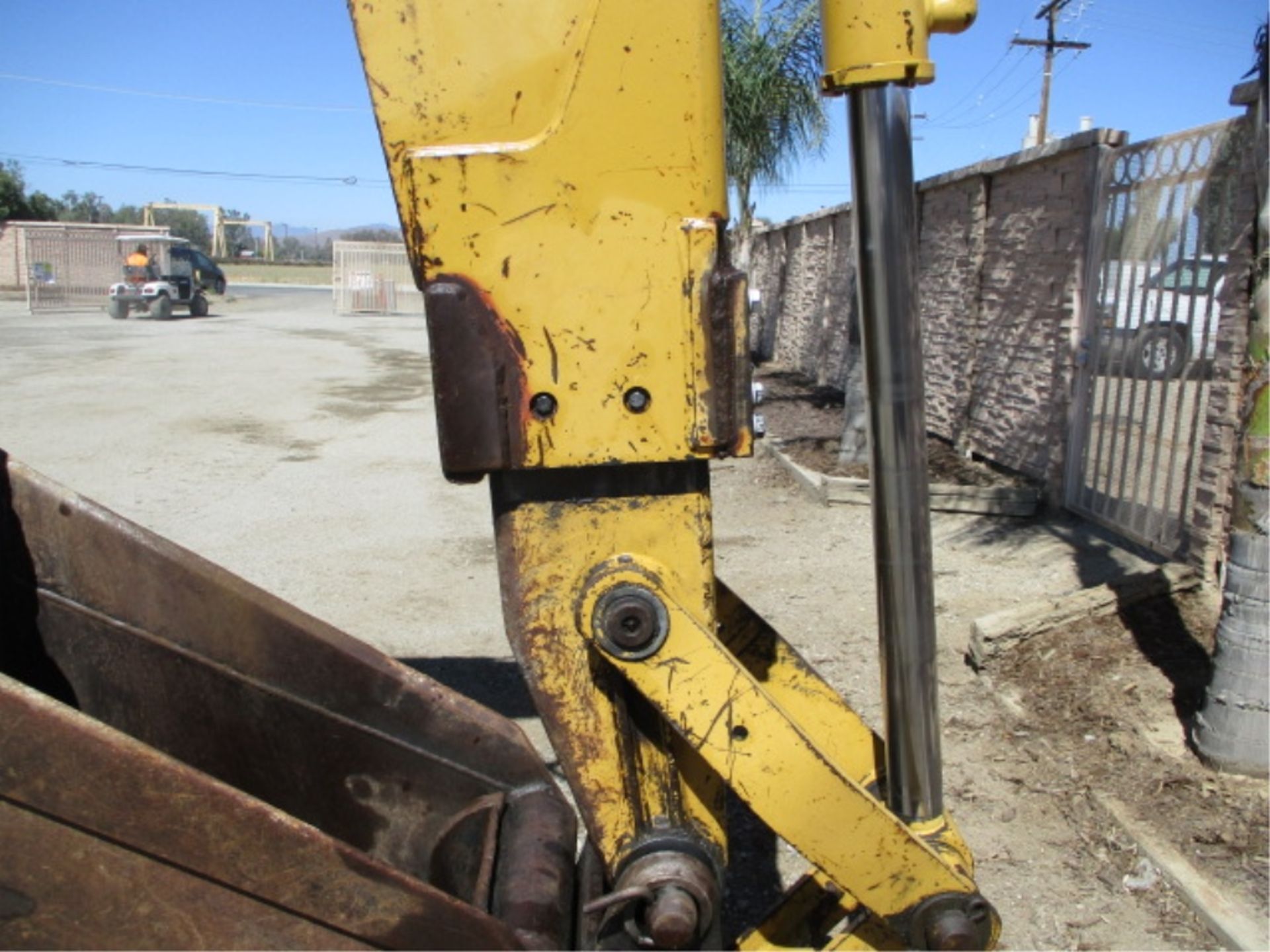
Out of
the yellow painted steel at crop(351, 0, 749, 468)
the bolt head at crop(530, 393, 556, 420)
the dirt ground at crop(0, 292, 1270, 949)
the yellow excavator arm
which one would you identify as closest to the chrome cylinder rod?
the yellow excavator arm

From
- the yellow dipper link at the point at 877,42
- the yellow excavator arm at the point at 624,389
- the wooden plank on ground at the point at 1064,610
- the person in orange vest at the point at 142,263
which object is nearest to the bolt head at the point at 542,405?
the yellow excavator arm at the point at 624,389

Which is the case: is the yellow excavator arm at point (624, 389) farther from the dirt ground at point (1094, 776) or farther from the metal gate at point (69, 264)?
the metal gate at point (69, 264)

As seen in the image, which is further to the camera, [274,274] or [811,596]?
Answer: [274,274]

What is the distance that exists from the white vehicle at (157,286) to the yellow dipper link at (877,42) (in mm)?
28757

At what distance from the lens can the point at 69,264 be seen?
31.3 m

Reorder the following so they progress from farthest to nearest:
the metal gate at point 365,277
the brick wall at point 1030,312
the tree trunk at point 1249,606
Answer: the metal gate at point 365,277 < the brick wall at point 1030,312 < the tree trunk at point 1249,606

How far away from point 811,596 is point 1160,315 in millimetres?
2423

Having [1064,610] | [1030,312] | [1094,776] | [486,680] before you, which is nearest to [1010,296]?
[1030,312]

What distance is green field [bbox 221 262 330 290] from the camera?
57.6 m

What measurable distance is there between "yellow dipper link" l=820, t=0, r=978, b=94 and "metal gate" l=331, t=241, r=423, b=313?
32404 millimetres

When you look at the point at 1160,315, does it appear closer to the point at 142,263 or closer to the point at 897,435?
the point at 897,435

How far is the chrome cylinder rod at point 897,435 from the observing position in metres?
1.80

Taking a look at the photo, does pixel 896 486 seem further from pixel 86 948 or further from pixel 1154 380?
pixel 1154 380

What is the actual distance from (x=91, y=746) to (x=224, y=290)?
131ft
